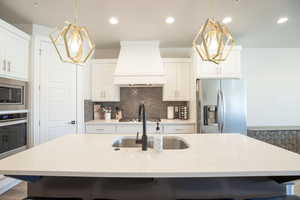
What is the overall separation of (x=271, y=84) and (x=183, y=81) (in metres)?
2.31

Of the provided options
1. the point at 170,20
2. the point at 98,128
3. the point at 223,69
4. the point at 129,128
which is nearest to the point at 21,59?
the point at 98,128

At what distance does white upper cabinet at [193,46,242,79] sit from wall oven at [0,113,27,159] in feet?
10.3

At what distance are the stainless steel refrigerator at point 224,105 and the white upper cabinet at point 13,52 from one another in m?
3.02

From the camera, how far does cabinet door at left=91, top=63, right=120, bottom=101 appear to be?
376cm

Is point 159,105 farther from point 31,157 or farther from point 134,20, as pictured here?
point 31,157

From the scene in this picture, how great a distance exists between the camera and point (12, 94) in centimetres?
251

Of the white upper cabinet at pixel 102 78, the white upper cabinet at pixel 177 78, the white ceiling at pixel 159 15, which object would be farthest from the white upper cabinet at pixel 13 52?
the white upper cabinet at pixel 177 78

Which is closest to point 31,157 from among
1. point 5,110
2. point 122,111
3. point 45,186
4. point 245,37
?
point 45,186

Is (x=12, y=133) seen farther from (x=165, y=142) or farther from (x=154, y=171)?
(x=154, y=171)

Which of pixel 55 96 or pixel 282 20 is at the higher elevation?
pixel 282 20

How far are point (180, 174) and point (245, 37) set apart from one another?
353cm

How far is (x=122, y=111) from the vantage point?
405cm

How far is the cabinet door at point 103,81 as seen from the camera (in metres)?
3.76

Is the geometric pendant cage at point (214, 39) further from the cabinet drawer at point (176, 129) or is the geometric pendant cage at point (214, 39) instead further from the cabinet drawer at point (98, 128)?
the cabinet drawer at point (98, 128)
